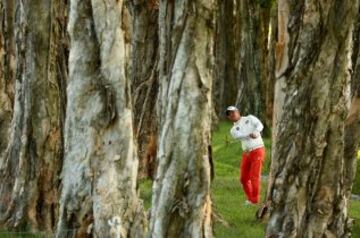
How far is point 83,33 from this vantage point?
31.4 feet

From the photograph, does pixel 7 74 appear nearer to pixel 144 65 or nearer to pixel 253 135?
pixel 144 65

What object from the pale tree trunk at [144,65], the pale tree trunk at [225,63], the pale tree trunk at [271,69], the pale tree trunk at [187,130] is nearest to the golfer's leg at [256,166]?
the pale tree trunk at [144,65]

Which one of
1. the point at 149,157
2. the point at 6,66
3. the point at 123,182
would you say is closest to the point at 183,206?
the point at 123,182

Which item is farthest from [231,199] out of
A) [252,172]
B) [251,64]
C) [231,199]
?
[251,64]

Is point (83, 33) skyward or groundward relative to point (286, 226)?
skyward

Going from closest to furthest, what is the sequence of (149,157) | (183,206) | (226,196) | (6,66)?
(183,206) → (6,66) → (226,196) → (149,157)

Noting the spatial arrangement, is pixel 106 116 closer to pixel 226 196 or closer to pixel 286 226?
pixel 286 226

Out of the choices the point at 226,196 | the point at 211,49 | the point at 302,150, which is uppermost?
the point at 211,49

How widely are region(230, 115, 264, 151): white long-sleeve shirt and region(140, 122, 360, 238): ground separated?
1173mm

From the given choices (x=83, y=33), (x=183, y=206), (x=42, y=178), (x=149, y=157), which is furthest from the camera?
(x=149, y=157)

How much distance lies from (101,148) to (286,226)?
236cm

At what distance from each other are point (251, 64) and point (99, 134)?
77.2 feet

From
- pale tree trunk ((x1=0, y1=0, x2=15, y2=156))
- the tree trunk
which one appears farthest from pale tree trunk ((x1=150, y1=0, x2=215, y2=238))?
pale tree trunk ((x1=0, y1=0, x2=15, y2=156))

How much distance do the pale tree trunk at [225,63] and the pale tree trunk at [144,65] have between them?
1876cm
